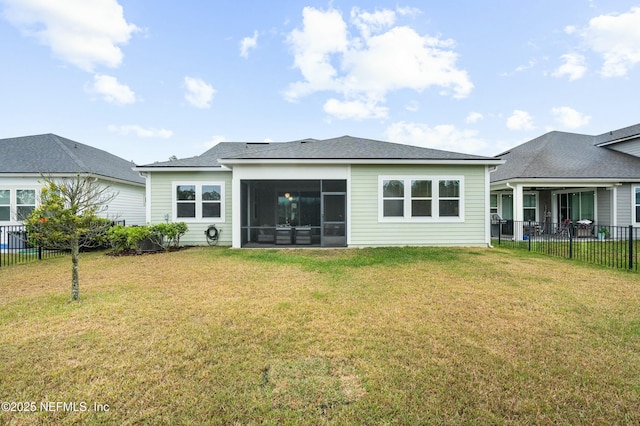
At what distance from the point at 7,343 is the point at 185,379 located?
251cm

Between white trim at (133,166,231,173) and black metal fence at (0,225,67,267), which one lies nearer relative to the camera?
black metal fence at (0,225,67,267)

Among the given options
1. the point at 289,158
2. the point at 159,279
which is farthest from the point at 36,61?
the point at 159,279

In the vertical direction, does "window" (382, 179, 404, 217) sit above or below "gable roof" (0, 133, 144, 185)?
below

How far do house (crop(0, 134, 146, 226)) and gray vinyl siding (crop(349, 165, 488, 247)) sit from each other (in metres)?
9.45

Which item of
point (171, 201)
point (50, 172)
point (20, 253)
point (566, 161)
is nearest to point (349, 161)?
point (171, 201)

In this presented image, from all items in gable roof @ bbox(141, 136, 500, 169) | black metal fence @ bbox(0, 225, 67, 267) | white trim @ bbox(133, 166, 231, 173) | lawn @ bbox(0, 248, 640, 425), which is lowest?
lawn @ bbox(0, 248, 640, 425)

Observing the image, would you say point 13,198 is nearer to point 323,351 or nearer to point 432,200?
point 323,351

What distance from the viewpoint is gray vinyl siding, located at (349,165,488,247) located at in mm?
10766

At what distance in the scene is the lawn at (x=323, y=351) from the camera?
2.25 meters

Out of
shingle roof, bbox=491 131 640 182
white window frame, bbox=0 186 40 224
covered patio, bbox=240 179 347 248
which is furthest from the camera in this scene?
shingle roof, bbox=491 131 640 182

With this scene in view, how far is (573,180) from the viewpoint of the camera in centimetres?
1320

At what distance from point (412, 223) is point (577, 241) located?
8.46 metres

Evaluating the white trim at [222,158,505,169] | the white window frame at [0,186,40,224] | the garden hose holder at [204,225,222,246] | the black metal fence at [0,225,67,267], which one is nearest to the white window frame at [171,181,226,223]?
the garden hose holder at [204,225,222,246]

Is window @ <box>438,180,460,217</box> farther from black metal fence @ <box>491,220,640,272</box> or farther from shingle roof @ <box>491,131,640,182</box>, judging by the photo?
shingle roof @ <box>491,131,640,182</box>
